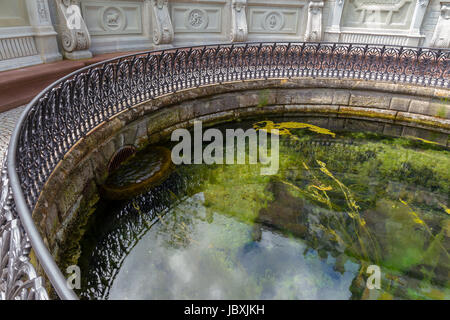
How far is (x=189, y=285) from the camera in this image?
3486 mm

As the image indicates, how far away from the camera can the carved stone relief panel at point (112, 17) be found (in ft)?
25.8

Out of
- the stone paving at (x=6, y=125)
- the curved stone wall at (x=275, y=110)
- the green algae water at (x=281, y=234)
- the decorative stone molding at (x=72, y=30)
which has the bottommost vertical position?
the green algae water at (x=281, y=234)

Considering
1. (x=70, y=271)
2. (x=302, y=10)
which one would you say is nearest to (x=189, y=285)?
(x=70, y=271)

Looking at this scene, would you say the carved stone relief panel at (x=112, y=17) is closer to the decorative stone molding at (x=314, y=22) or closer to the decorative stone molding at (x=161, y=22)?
the decorative stone molding at (x=161, y=22)

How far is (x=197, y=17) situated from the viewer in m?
9.65

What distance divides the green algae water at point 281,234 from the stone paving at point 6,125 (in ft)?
4.62

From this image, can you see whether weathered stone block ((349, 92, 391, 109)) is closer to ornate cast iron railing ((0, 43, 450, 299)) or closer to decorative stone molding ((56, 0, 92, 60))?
ornate cast iron railing ((0, 43, 450, 299))

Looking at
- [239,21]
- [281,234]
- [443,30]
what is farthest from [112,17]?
[443,30]

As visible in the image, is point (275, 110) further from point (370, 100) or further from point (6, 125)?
point (6, 125)

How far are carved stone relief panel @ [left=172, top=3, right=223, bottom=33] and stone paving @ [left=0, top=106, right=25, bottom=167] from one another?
5.67 metres

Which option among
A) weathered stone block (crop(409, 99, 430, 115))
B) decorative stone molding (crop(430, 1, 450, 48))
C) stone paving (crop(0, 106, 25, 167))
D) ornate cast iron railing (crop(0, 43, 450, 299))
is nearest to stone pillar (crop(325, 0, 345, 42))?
ornate cast iron railing (crop(0, 43, 450, 299))

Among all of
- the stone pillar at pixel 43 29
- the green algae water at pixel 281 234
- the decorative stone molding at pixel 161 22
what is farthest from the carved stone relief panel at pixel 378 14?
the stone pillar at pixel 43 29

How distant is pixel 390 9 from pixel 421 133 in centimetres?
498

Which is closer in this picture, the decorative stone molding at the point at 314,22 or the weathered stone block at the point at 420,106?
the weathered stone block at the point at 420,106
